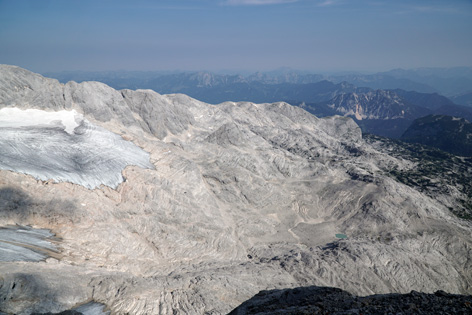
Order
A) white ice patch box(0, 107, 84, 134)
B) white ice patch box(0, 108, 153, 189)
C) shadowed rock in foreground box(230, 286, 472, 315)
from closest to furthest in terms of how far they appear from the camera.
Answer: shadowed rock in foreground box(230, 286, 472, 315), white ice patch box(0, 108, 153, 189), white ice patch box(0, 107, 84, 134)

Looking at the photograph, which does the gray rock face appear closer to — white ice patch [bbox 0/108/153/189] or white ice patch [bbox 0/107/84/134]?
white ice patch [bbox 0/108/153/189]

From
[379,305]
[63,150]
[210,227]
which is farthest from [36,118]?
[379,305]

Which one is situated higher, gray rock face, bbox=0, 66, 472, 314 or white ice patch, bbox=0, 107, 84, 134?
white ice patch, bbox=0, 107, 84, 134

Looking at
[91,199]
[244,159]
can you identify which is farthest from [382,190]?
[91,199]

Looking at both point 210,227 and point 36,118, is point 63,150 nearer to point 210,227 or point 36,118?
point 36,118

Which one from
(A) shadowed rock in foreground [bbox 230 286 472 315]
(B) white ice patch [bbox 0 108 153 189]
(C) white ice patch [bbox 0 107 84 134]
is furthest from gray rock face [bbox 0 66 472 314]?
(A) shadowed rock in foreground [bbox 230 286 472 315]

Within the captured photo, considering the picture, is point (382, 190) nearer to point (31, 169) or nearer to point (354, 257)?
point (354, 257)

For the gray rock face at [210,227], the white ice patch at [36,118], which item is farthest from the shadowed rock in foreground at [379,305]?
the white ice patch at [36,118]
